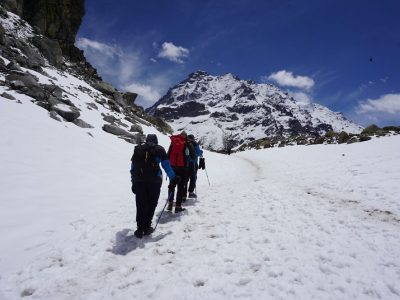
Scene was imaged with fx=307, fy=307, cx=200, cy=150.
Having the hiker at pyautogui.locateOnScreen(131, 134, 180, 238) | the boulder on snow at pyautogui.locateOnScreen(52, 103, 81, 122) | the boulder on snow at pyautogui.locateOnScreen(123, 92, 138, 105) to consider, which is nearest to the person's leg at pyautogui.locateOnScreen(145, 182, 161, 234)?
the hiker at pyautogui.locateOnScreen(131, 134, 180, 238)

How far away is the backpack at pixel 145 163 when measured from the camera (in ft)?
27.6

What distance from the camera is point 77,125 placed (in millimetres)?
23953

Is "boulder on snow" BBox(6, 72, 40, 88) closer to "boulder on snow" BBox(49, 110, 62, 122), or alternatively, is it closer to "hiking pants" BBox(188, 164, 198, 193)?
"boulder on snow" BBox(49, 110, 62, 122)

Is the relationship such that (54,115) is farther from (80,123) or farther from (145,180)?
(145,180)

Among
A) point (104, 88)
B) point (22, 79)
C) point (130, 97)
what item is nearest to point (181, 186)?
point (22, 79)

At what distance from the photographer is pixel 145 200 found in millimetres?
8531

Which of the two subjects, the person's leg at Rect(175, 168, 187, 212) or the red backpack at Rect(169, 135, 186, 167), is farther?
the red backpack at Rect(169, 135, 186, 167)

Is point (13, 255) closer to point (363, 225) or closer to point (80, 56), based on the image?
point (363, 225)

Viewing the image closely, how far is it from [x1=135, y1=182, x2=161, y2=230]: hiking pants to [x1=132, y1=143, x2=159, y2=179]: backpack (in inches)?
9.8

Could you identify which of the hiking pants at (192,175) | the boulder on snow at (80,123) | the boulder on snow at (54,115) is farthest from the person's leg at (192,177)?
the boulder on snow at (80,123)

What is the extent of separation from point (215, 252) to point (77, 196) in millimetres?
7317

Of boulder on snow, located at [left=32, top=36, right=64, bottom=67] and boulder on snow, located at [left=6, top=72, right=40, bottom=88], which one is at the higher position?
boulder on snow, located at [left=32, top=36, right=64, bottom=67]

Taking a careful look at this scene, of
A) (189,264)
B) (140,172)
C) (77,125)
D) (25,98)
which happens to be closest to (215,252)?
(189,264)

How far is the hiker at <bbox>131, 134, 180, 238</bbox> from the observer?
8420 mm
